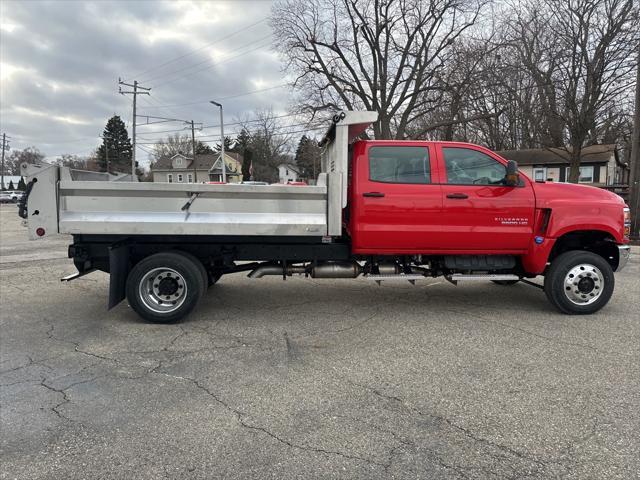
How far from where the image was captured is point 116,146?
8331cm

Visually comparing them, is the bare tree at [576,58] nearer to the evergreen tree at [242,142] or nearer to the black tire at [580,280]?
the black tire at [580,280]

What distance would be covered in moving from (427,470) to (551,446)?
2.87 ft

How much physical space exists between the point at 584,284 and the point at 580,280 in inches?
3.0

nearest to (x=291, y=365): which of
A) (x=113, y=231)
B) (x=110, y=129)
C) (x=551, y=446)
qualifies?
(x=551, y=446)

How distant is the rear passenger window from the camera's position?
543 cm

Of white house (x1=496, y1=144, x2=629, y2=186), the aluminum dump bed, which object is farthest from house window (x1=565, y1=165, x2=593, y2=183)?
the aluminum dump bed

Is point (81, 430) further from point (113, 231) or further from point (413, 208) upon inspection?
point (413, 208)

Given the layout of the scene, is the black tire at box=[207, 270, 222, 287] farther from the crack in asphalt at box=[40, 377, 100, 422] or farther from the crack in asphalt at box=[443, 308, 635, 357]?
the crack in asphalt at box=[443, 308, 635, 357]

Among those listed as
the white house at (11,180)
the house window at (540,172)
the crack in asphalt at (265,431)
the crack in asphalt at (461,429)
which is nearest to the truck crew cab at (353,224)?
the crack in asphalt at (265,431)

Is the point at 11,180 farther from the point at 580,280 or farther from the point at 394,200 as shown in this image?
the point at 580,280

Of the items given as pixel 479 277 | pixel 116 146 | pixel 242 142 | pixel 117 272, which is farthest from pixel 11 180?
pixel 479 277

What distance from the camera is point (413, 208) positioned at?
536 centimetres

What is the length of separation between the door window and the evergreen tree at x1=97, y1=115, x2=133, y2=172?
3345 inches

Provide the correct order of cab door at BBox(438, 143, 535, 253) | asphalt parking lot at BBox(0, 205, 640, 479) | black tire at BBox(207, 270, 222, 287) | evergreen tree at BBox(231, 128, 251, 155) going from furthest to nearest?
evergreen tree at BBox(231, 128, 251, 155)
black tire at BBox(207, 270, 222, 287)
cab door at BBox(438, 143, 535, 253)
asphalt parking lot at BBox(0, 205, 640, 479)
